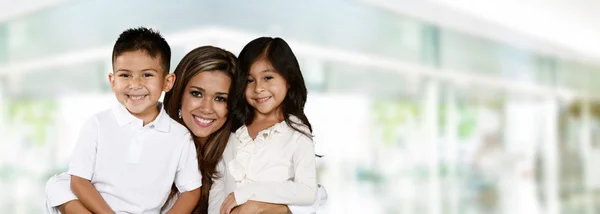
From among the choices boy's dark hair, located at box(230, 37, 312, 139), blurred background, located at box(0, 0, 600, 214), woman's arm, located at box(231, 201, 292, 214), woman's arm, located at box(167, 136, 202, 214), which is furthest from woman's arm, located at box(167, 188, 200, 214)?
blurred background, located at box(0, 0, 600, 214)

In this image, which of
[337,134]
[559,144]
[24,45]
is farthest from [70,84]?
[559,144]

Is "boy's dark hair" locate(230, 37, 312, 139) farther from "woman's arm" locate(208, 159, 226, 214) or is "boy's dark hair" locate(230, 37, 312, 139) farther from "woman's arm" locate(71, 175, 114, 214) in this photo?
"woman's arm" locate(71, 175, 114, 214)

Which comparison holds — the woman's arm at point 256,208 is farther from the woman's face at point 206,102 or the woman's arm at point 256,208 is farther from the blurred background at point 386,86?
the blurred background at point 386,86

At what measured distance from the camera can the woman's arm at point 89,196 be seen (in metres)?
1.55

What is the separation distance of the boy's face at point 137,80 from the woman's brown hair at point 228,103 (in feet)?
0.52

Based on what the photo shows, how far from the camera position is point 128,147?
62.1 inches

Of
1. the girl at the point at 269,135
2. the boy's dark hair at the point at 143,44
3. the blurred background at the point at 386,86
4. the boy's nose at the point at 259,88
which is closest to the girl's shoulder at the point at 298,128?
the girl at the point at 269,135

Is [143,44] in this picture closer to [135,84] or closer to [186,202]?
[135,84]

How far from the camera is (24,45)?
489cm

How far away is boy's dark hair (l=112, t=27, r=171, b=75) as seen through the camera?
1.58 metres

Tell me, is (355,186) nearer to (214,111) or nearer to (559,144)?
(559,144)

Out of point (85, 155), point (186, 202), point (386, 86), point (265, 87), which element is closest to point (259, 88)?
point (265, 87)

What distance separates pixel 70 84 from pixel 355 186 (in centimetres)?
213

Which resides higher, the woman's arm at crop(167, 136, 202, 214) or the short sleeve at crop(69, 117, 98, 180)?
the short sleeve at crop(69, 117, 98, 180)
